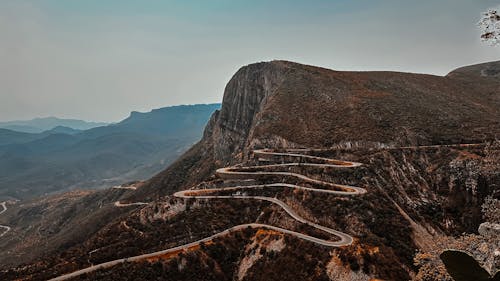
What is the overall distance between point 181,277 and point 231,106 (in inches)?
4778

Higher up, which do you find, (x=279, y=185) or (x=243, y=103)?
(x=243, y=103)

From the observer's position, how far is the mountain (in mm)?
41438

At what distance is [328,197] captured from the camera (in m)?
52.3

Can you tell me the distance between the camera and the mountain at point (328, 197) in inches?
1631

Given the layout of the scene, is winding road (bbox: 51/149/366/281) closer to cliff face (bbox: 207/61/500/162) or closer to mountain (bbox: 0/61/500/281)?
mountain (bbox: 0/61/500/281)

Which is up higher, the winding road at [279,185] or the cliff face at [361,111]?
the cliff face at [361,111]

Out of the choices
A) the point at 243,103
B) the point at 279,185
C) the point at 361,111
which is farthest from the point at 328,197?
the point at 243,103

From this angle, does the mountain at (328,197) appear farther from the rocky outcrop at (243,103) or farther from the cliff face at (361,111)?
the rocky outcrop at (243,103)

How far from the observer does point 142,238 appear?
167 feet

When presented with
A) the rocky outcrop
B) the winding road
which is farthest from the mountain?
the rocky outcrop

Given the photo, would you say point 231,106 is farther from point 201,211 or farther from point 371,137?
point 201,211

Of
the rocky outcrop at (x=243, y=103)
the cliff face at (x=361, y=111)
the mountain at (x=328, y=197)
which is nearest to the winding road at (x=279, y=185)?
the mountain at (x=328, y=197)

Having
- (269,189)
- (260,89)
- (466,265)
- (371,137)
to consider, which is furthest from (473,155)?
(260,89)

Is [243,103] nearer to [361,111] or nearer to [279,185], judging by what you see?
[361,111]
